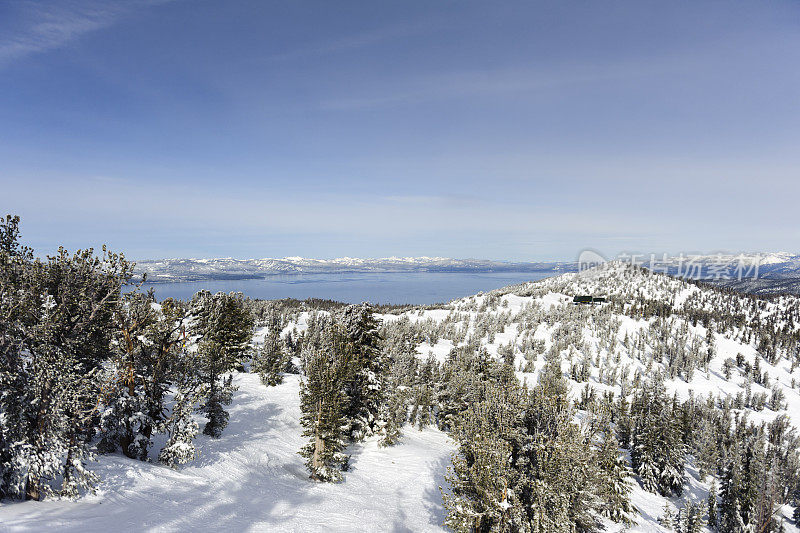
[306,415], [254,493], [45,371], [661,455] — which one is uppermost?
[45,371]

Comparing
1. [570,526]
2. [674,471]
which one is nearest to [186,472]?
[570,526]

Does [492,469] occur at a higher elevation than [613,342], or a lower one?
higher

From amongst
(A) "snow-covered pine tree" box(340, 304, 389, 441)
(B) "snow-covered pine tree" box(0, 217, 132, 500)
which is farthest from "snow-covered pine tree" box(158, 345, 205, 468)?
(A) "snow-covered pine tree" box(340, 304, 389, 441)

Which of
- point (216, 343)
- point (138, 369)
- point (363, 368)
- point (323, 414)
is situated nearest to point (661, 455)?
point (363, 368)

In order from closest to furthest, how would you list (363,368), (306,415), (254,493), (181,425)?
1. (181,425)
2. (254,493)
3. (306,415)
4. (363,368)

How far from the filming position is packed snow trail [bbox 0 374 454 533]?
559 inches

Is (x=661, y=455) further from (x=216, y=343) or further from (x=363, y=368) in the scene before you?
(x=216, y=343)

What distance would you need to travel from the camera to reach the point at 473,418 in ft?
60.3

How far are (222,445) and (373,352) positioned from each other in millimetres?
13868

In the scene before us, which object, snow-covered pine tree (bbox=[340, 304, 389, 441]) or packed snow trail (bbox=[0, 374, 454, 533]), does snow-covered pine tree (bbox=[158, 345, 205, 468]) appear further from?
snow-covered pine tree (bbox=[340, 304, 389, 441])

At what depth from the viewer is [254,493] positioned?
21578 mm

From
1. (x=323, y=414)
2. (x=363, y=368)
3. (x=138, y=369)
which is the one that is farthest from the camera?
(x=363, y=368)

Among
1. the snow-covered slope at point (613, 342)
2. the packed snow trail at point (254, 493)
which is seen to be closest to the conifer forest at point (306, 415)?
the packed snow trail at point (254, 493)

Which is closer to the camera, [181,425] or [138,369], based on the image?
[138,369]
